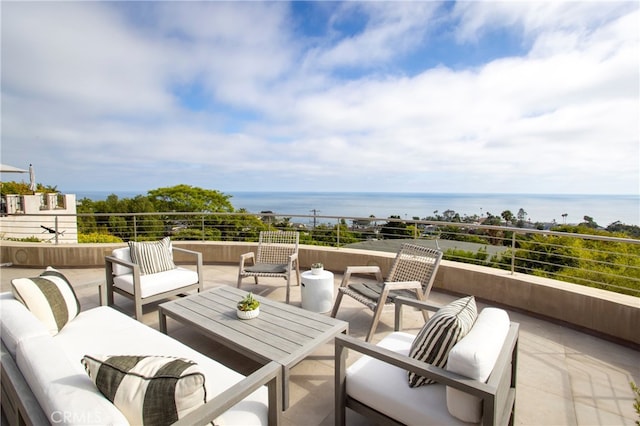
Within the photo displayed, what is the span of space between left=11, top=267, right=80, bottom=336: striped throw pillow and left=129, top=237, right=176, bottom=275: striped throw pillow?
119 centimetres

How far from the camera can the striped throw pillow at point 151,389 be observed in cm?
107

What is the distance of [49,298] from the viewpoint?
88.0 inches

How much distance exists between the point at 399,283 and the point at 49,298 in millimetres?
2923

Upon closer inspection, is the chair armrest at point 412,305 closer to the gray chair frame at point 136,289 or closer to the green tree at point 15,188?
the gray chair frame at point 136,289

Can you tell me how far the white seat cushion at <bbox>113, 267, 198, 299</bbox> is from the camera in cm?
343

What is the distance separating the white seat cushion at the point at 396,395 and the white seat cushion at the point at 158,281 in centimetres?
270

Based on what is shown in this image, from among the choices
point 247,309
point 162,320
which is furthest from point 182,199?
point 247,309

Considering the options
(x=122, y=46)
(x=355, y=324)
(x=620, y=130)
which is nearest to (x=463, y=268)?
(x=355, y=324)

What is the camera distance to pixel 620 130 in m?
6.66

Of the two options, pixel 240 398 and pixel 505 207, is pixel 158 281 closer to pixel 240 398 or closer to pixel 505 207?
pixel 240 398

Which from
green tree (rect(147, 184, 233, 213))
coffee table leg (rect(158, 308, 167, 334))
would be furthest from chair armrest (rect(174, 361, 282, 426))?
green tree (rect(147, 184, 233, 213))

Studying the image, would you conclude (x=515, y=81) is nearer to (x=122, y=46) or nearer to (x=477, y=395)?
(x=477, y=395)

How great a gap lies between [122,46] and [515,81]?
24.2ft

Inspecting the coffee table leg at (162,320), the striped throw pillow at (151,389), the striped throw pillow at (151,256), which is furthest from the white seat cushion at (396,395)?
the striped throw pillow at (151,256)
